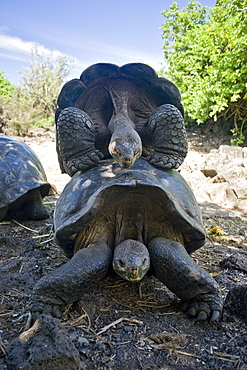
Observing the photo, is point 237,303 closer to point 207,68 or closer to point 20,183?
point 20,183

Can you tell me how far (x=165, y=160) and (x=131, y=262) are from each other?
1.08 m

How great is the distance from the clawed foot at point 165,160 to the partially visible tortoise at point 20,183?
219 centimetres

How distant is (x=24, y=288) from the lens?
7.93 ft

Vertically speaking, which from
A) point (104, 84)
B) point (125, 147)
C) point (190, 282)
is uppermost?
point (104, 84)

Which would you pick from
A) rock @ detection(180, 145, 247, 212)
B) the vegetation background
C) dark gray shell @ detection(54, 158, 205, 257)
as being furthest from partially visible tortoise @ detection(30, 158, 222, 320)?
the vegetation background

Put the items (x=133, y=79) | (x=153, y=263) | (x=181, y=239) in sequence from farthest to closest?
(x=133, y=79) < (x=181, y=239) < (x=153, y=263)

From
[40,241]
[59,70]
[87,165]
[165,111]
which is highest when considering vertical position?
[59,70]

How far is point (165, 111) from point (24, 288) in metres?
1.82

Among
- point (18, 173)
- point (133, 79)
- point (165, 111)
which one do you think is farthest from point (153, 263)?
point (18, 173)

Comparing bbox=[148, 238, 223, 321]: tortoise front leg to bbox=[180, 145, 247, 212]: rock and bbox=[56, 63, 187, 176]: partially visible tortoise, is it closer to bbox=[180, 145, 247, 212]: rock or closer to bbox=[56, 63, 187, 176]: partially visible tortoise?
bbox=[56, 63, 187, 176]: partially visible tortoise

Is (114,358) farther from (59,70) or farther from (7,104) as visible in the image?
(59,70)

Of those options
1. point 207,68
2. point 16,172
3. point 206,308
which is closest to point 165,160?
point 206,308

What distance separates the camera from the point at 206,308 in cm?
206

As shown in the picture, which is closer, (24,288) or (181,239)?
(24,288)
